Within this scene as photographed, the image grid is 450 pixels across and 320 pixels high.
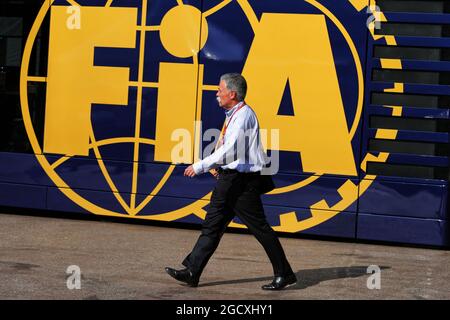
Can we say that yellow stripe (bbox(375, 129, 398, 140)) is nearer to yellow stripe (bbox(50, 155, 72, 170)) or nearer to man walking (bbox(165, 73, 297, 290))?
man walking (bbox(165, 73, 297, 290))

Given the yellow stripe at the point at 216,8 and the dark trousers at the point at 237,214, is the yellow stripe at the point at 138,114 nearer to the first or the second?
the yellow stripe at the point at 216,8

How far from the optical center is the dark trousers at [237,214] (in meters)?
6.98

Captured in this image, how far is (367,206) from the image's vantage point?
30.3 feet

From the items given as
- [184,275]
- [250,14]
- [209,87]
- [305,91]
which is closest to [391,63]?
[305,91]

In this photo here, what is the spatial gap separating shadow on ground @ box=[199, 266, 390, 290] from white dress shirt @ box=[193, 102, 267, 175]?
0.97 meters

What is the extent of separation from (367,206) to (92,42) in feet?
10.6

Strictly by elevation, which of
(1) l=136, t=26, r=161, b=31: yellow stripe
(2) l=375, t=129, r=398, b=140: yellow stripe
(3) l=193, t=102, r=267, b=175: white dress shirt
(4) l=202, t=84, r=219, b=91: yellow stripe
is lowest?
(3) l=193, t=102, r=267, b=175: white dress shirt

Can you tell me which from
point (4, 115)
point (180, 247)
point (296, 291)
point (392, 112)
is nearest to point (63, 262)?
point (180, 247)

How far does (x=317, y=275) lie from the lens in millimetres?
7824

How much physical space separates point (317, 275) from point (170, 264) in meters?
1.24

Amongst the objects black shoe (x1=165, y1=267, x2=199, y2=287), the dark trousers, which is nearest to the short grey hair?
the dark trousers

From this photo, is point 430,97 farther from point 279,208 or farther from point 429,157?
point 279,208

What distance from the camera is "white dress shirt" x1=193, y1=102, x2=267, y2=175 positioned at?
6801 millimetres

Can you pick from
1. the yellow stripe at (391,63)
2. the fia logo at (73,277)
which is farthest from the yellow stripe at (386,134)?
the fia logo at (73,277)
